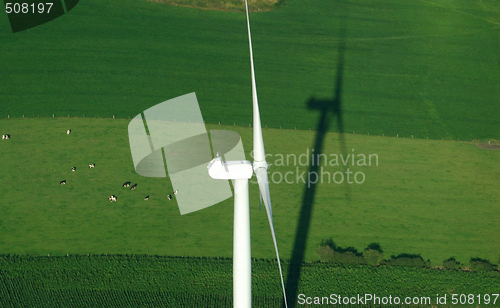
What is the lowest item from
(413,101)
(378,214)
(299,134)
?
(378,214)

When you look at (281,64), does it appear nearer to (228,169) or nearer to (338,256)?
(338,256)

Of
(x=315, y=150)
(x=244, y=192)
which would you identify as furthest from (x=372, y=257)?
(x=244, y=192)

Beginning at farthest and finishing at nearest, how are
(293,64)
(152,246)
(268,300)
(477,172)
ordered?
(293,64) → (477,172) → (152,246) → (268,300)

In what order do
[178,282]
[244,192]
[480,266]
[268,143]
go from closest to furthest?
[244,192], [178,282], [480,266], [268,143]

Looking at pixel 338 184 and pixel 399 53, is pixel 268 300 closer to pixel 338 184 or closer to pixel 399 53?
pixel 338 184

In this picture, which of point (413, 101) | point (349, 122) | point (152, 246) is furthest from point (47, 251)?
point (413, 101)

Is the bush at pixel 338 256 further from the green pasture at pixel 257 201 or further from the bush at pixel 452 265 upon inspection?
the bush at pixel 452 265

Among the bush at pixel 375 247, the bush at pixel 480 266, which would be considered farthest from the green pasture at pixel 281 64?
the bush at pixel 480 266

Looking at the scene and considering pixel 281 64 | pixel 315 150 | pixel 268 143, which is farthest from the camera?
pixel 281 64
